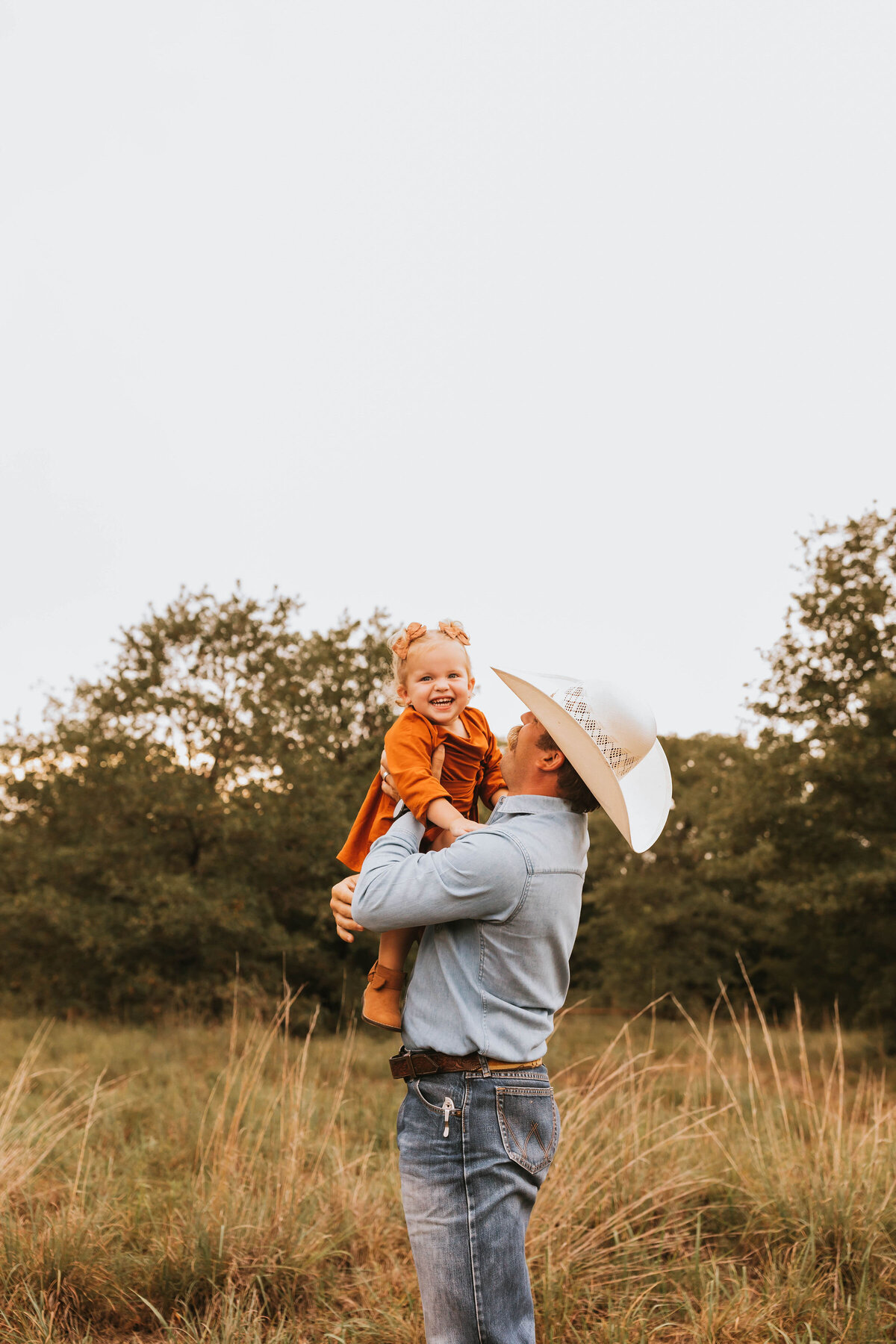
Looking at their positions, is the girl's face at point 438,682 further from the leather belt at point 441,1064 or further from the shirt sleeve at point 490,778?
the leather belt at point 441,1064

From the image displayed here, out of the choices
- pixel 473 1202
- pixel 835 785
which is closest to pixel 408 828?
pixel 473 1202

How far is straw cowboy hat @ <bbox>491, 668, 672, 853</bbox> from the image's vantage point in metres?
2.23

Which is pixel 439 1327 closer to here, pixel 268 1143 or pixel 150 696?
pixel 268 1143

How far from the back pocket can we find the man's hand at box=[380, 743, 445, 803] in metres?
0.74

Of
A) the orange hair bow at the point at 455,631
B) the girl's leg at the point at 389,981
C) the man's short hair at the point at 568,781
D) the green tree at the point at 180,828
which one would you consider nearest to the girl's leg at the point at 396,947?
the girl's leg at the point at 389,981

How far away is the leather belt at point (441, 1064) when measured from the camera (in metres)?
2.14

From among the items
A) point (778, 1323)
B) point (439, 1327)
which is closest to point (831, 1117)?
point (778, 1323)

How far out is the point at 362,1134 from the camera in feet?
20.1

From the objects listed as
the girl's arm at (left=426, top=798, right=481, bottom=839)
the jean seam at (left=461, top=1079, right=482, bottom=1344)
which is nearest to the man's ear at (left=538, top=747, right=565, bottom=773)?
the girl's arm at (left=426, top=798, right=481, bottom=839)

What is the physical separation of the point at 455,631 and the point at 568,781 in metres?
0.62

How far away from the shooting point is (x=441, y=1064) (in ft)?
7.06

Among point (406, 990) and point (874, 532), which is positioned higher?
point (874, 532)

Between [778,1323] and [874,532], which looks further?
[874,532]

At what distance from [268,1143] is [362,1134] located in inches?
43.6
